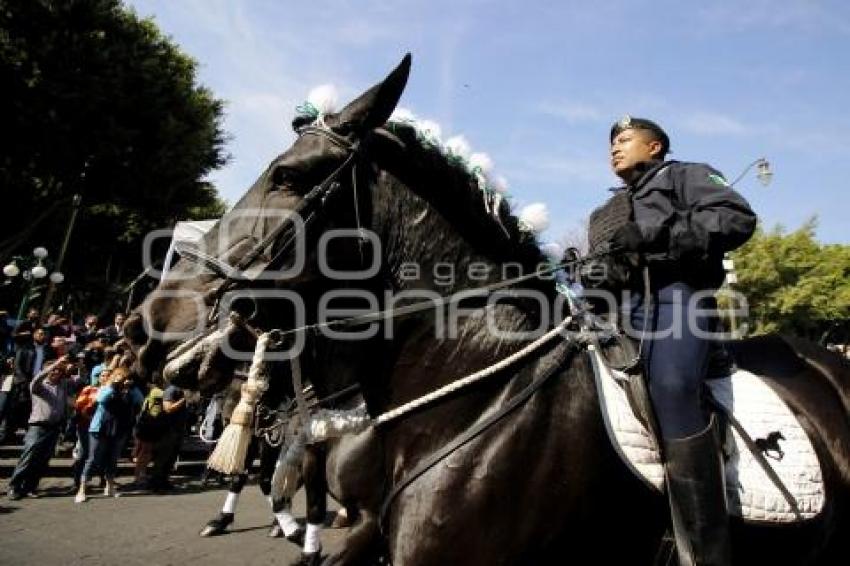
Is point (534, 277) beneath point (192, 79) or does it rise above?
beneath

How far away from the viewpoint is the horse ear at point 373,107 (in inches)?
117

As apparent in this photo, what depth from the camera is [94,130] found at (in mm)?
20391

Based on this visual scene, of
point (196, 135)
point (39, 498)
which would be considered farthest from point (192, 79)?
point (39, 498)

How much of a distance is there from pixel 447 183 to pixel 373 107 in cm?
47

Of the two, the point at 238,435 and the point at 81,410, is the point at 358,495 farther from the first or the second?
the point at 81,410

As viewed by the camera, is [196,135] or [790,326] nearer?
[196,135]

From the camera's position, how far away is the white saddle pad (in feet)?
9.18

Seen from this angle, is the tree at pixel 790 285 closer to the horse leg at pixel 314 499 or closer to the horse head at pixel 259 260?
the horse leg at pixel 314 499

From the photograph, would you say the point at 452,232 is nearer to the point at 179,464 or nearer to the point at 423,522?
the point at 423,522

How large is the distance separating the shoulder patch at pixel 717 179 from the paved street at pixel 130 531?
6.50 meters

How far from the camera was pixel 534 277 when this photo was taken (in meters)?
3.18

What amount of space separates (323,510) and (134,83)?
1812 cm

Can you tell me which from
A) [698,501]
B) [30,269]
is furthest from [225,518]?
[30,269]

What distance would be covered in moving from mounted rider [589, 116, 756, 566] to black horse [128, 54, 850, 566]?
205 mm
